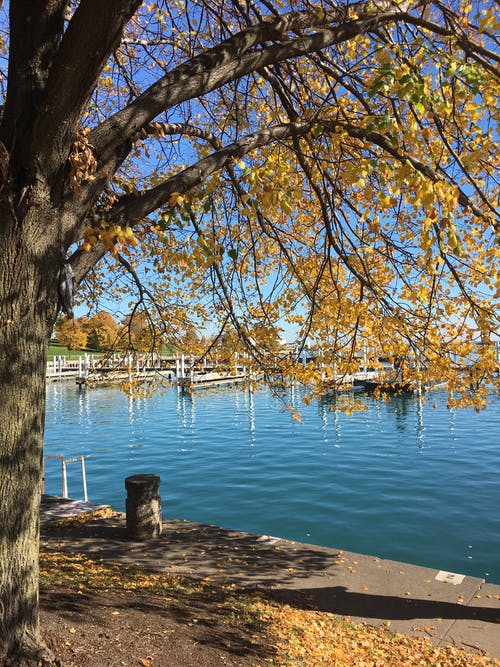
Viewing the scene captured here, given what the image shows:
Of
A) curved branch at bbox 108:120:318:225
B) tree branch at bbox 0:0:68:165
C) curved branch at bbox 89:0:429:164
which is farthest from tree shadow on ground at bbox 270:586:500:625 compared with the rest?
tree branch at bbox 0:0:68:165

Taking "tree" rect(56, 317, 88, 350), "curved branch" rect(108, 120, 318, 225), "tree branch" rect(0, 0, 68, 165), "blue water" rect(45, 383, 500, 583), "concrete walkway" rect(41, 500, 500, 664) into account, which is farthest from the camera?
"blue water" rect(45, 383, 500, 583)

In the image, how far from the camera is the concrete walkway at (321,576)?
6129 millimetres

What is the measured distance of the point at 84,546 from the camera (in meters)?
8.55

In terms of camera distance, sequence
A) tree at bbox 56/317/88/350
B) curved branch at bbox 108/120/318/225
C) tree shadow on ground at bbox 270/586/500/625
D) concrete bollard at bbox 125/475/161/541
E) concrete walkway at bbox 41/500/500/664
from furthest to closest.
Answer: concrete bollard at bbox 125/475/161/541, tree at bbox 56/317/88/350, tree shadow on ground at bbox 270/586/500/625, concrete walkway at bbox 41/500/500/664, curved branch at bbox 108/120/318/225

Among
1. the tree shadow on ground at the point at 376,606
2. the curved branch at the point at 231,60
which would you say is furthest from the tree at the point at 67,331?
the tree shadow on ground at the point at 376,606

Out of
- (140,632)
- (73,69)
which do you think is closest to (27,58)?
(73,69)

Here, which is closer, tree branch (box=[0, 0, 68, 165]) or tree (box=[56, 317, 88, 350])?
tree branch (box=[0, 0, 68, 165])

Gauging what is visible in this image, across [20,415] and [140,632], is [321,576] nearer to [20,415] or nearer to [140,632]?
[140,632]

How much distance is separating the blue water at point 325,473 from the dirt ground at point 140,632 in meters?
4.10

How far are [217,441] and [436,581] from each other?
18426 mm

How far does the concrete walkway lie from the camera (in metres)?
6.13

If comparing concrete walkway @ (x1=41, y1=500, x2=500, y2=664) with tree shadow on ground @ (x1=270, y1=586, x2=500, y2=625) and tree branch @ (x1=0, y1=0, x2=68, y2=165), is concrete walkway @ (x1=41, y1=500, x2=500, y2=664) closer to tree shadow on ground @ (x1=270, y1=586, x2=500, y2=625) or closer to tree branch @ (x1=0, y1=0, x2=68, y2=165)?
tree shadow on ground @ (x1=270, y1=586, x2=500, y2=625)

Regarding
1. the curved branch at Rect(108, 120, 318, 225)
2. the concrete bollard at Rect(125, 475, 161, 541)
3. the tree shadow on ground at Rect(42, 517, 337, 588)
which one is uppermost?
the curved branch at Rect(108, 120, 318, 225)

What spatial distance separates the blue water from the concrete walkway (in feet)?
8.72
